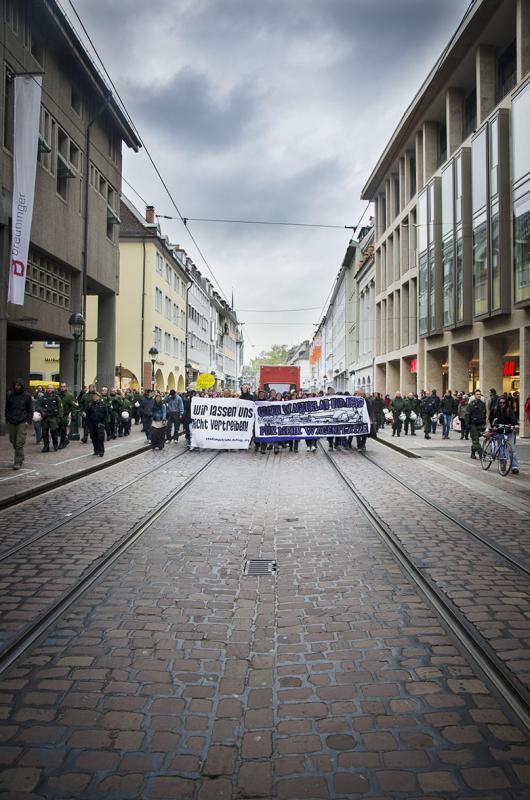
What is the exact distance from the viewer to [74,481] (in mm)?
12477

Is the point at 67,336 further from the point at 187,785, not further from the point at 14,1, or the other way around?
the point at 187,785

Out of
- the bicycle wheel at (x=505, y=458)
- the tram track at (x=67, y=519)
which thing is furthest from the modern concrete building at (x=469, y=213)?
the tram track at (x=67, y=519)

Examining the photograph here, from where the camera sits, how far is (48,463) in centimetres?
1466

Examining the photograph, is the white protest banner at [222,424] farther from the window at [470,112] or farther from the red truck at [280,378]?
the window at [470,112]

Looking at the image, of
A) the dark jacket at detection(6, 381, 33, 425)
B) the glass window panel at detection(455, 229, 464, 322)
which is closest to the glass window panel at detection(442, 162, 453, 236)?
the glass window panel at detection(455, 229, 464, 322)

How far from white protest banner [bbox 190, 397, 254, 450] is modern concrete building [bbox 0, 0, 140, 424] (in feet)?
21.3

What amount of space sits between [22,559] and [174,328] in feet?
173

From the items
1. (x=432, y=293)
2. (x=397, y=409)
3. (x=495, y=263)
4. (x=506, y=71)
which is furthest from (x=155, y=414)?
(x=506, y=71)

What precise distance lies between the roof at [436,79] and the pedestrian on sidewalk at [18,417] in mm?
23607

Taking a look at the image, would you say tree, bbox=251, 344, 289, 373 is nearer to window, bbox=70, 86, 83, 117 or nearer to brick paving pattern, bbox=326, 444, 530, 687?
window, bbox=70, 86, 83, 117

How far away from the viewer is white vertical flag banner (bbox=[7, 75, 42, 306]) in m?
19.5

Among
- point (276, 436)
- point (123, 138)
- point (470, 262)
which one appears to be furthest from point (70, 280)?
A: point (470, 262)

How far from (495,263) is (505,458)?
47.5 feet

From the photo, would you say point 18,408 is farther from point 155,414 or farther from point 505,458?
→ point 505,458
